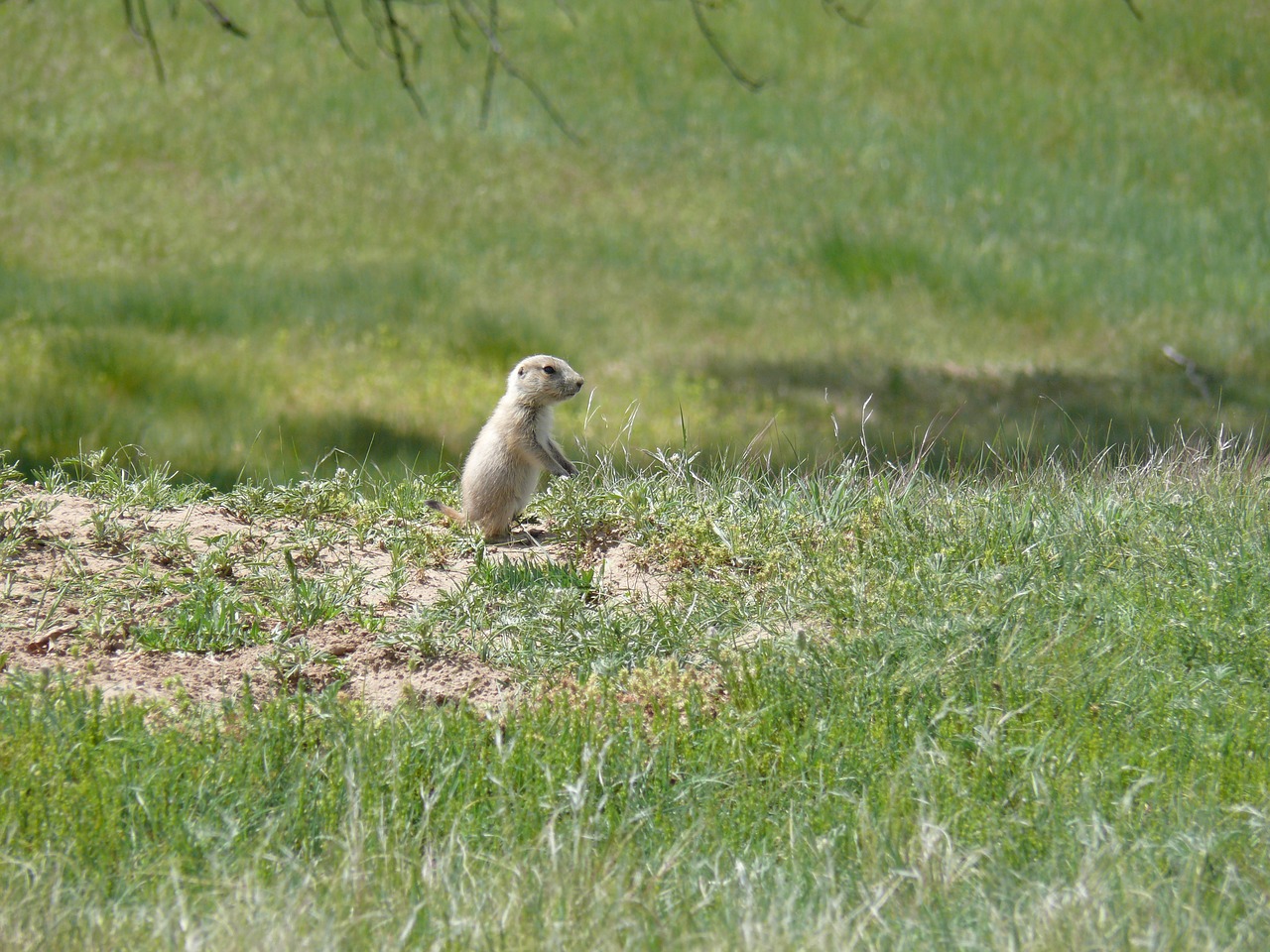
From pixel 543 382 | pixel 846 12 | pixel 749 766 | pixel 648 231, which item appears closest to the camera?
pixel 749 766

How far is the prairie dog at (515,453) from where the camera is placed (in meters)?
5.98

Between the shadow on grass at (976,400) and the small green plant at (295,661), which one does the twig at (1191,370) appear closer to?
the shadow on grass at (976,400)

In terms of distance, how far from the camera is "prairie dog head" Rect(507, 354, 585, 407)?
6.35 metres

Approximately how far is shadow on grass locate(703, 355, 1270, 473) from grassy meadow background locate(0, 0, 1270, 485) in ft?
0.21

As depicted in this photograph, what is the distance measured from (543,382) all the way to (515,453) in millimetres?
437

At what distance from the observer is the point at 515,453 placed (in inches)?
242

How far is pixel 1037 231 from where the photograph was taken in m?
17.5

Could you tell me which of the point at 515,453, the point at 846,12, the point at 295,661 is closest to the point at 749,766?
the point at 295,661

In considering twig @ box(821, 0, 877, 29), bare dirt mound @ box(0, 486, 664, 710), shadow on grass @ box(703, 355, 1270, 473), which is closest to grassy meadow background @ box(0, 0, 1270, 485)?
shadow on grass @ box(703, 355, 1270, 473)

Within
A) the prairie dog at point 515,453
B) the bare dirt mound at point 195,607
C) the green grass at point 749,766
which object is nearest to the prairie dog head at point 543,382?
the prairie dog at point 515,453

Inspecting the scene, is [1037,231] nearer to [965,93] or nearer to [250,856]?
[965,93]

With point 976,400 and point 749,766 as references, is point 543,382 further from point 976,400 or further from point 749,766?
point 976,400

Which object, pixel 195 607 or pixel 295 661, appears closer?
pixel 295 661

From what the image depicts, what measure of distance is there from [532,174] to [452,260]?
3.54m
